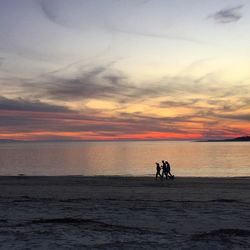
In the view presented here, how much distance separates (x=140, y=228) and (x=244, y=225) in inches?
126

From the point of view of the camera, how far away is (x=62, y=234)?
9469mm

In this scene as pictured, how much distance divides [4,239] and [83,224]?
272 cm

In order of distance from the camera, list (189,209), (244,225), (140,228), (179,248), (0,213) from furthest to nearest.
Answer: (189,209), (0,213), (244,225), (140,228), (179,248)

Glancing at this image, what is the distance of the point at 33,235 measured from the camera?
9.23 meters

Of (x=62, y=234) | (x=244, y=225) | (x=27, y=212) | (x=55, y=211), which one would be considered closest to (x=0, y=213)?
(x=27, y=212)

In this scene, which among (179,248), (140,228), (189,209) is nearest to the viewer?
(179,248)

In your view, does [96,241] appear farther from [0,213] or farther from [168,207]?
[168,207]

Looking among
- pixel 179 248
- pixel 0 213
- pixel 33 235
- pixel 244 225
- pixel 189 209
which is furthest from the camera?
pixel 189 209

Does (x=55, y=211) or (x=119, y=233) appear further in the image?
(x=55, y=211)

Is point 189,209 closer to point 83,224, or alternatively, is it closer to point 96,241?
point 83,224

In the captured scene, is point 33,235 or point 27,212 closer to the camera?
point 33,235

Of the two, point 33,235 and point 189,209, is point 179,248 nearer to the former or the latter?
point 33,235

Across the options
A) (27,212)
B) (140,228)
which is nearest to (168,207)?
(140,228)

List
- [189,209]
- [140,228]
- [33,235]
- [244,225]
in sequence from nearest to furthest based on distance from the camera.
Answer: [33,235] → [140,228] → [244,225] → [189,209]
